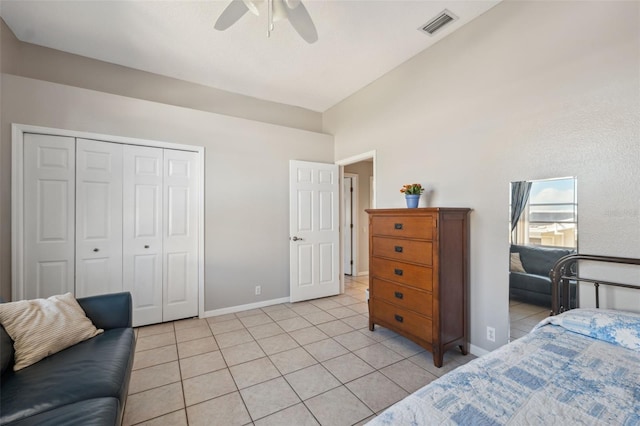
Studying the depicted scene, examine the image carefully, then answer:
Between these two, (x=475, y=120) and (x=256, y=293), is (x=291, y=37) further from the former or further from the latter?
(x=256, y=293)

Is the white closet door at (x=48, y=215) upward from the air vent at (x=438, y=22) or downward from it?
downward

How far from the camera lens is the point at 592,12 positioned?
5.82 ft

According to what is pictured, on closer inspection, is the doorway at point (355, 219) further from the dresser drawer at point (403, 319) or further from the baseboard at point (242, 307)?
the dresser drawer at point (403, 319)

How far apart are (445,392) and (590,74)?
2.20m

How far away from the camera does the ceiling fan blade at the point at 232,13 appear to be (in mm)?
1852

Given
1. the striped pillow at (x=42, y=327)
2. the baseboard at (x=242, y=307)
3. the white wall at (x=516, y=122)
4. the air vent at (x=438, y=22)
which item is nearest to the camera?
the striped pillow at (x=42, y=327)

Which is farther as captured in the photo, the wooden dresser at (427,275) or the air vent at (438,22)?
the air vent at (438,22)

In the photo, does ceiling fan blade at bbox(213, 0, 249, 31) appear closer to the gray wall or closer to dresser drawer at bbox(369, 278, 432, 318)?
the gray wall

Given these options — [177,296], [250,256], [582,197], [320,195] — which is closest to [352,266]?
[320,195]

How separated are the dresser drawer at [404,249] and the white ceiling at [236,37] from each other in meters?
2.00

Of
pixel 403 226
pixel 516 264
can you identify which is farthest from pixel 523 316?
pixel 403 226

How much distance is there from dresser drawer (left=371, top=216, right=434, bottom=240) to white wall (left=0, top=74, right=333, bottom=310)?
1.57m

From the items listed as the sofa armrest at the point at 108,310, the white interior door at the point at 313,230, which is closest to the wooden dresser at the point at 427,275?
the white interior door at the point at 313,230

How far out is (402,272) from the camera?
2.56m
